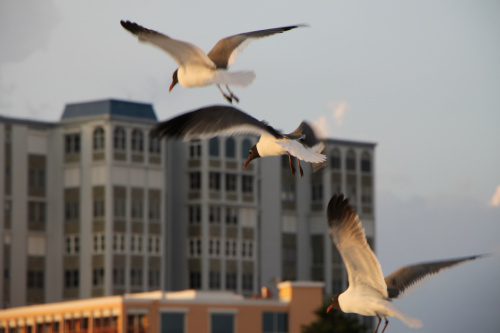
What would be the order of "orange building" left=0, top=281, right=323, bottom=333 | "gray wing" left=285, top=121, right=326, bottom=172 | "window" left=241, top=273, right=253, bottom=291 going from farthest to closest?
"window" left=241, top=273, right=253, bottom=291 → "orange building" left=0, top=281, right=323, bottom=333 → "gray wing" left=285, top=121, right=326, bottom=172

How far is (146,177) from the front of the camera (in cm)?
12506

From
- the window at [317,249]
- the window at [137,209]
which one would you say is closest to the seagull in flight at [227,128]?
the window at [137,209]

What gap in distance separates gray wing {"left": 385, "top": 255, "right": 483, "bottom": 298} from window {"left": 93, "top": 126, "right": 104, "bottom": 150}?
103 metres

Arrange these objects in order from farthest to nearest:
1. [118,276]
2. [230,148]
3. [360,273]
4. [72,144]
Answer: [230,148] < [72,144] < [118,276] < [360,273]

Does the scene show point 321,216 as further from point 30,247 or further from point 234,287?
point 30,247

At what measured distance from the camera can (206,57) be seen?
1998 cm

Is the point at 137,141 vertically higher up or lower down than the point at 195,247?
higher up

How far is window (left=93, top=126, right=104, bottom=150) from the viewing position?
403 feet

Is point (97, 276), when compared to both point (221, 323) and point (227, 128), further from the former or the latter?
point (227, 128)

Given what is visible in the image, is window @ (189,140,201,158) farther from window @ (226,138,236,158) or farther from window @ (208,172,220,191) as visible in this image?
window @ (226,138,236,158)

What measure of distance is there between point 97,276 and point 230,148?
19290mm

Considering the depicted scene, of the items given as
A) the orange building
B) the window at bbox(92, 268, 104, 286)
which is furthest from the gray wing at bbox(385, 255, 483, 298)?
the window at bbox(92, 268, 104, 286)

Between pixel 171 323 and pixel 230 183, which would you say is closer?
pixel 171 323

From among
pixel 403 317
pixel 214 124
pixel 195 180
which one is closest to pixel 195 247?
pixel 195 180
